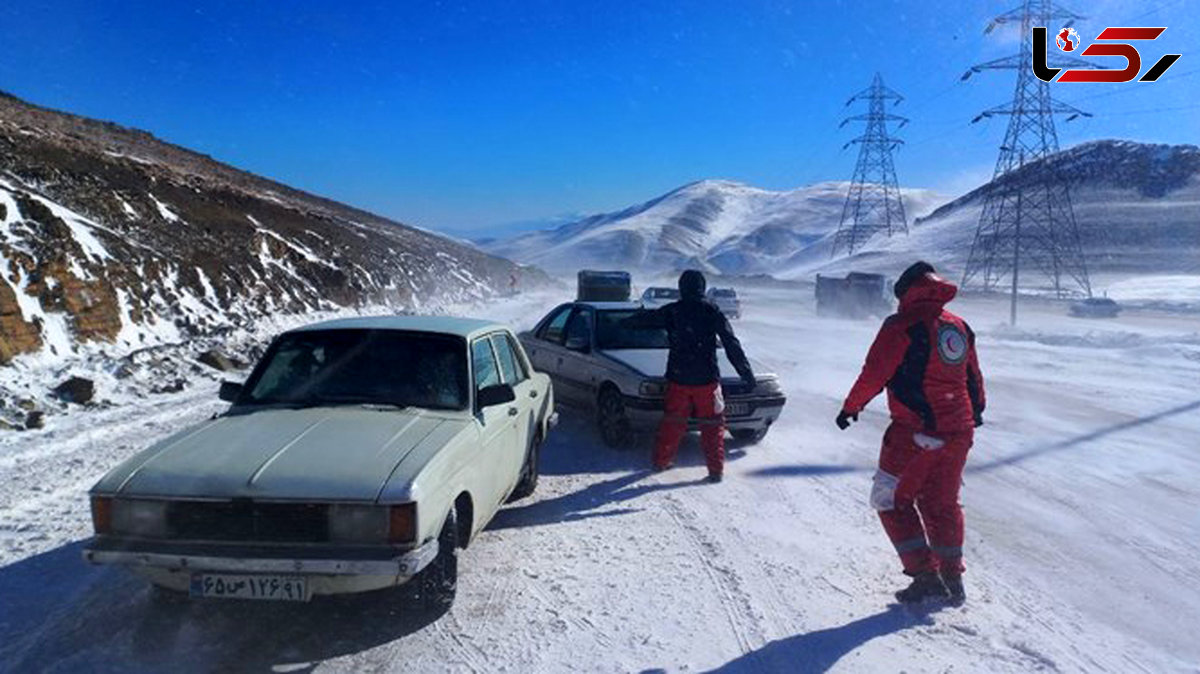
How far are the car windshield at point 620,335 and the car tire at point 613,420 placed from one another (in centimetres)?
71

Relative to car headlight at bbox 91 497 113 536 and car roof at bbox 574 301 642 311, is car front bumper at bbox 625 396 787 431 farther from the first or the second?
car headlight at bbox 91 497 113 536

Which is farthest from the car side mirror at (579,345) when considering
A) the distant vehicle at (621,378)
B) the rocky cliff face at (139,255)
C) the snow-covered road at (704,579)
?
the rocky cliff face at (139,255)

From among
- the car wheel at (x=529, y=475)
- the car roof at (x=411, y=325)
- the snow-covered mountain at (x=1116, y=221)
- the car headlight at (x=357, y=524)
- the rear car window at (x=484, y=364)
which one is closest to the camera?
the car headlight at (x=357, y=524)

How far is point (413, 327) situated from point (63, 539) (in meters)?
2.66

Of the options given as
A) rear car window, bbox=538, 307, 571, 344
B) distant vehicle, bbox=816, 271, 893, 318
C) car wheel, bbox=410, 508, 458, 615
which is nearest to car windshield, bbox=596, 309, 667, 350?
rear car window, bbox=538, 307, 571, 344

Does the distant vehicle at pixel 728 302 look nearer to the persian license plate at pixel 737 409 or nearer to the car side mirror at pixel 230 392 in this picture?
the persian license plate at pixel 737 409

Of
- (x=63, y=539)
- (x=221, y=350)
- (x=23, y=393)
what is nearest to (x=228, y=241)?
(x=221, y=350)

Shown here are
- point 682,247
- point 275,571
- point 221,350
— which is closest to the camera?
point 275,571

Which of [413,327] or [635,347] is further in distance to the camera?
[635,347]

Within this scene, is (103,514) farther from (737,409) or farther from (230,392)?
(737,409)

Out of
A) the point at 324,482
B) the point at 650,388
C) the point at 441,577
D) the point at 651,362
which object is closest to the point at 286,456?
the point at 324,482

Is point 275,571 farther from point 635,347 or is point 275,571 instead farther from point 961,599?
point 635,347

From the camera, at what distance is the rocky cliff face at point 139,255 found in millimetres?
11641

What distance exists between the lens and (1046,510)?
6.37 metres
